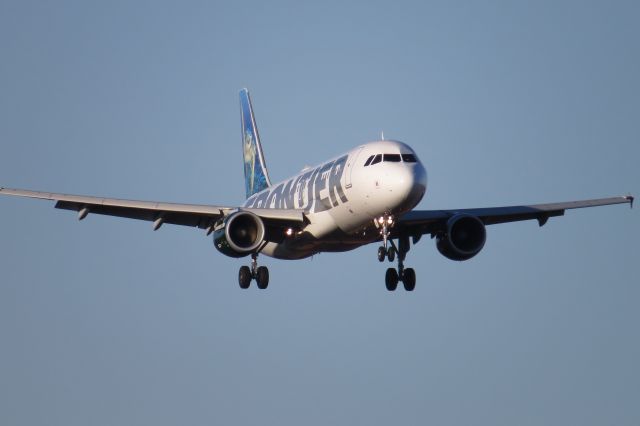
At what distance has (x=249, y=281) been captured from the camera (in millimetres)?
53625

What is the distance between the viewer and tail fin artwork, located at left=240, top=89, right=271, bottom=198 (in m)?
67.6

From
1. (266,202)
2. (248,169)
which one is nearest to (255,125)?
(248,169)

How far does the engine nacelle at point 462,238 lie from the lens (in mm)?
51375

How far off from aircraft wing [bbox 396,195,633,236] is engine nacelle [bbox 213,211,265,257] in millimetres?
5661

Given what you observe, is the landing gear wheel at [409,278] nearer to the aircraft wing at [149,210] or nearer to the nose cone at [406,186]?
the aircraft wing at [149,210]

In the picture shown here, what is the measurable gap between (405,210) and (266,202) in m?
13.1

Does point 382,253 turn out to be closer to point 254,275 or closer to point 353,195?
point 353,195

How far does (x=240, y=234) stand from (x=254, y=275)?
387cm

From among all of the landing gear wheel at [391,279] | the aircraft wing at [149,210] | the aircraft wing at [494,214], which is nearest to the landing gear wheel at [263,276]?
the aircraft wing at [149,210]

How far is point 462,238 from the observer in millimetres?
52000

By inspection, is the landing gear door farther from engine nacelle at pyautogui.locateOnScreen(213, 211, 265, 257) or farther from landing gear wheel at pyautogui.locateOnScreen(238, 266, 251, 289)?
landing gear wheel at pyautogui.locateOnScreen(238, 266, 251, 289)

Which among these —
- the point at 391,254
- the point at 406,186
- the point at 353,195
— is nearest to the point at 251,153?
the point at 353,195

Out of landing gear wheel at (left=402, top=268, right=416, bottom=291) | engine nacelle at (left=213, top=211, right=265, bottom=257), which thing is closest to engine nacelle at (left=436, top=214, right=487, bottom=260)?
landing gear wheel at (left=402, top=268, right=416, bottom=291)

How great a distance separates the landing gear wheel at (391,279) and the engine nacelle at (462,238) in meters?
2.10
